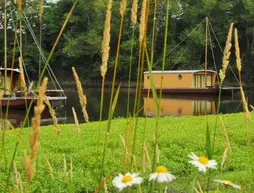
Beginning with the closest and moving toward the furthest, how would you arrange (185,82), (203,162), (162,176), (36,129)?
(36,129) → (162,176) → (203,162) → (185,82)

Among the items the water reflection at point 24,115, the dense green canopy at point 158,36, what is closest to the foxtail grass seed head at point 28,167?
the water reflection at point 24,115

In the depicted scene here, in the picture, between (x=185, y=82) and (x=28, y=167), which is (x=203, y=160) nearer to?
(x=28, y=167)

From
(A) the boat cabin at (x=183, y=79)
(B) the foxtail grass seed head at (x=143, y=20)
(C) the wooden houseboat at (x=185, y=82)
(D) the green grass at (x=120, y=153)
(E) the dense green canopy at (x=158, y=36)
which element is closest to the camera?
(B) the foxtail grass seed head at (x=143, y=20)

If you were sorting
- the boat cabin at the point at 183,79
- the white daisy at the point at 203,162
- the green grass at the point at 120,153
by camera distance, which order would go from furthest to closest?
the boat cabin at the point at 183,79 < the green grass at the point at 120,153 < the white daisy at the point at 203,162

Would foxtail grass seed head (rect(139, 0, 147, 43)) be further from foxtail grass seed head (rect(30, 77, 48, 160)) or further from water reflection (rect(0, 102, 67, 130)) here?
water reflection (rect(0, 102, 67, 130))

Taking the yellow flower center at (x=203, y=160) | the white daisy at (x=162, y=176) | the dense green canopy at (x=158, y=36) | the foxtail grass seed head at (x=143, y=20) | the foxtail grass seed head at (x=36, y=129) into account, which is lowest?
the yellow flower center at (x=203, y=160)

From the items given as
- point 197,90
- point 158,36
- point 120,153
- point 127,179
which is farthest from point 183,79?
point 127,179

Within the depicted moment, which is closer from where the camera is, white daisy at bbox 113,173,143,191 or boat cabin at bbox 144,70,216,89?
white daisy at bbox 113,173,143,191

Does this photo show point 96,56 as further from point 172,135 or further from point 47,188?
point 47,188

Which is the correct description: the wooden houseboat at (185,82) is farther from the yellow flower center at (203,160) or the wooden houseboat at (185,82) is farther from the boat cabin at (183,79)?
the yellow flower center at (203,160)

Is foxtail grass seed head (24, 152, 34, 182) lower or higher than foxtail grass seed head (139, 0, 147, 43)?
lower

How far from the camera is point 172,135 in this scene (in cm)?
753

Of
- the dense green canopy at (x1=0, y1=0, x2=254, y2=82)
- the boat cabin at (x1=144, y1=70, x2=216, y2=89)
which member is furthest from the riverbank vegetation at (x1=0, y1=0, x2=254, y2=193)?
the dense green canopy at (x1=0, y1=0, x2=254, y2=82)

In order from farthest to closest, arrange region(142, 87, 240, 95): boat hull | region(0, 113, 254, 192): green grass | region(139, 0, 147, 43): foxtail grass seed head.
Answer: region(142, 87, 240, 95): boat hull < region(0, 113, 254, 192): green grass < region(139, 0, 147, 43): foxtail grass seed head
